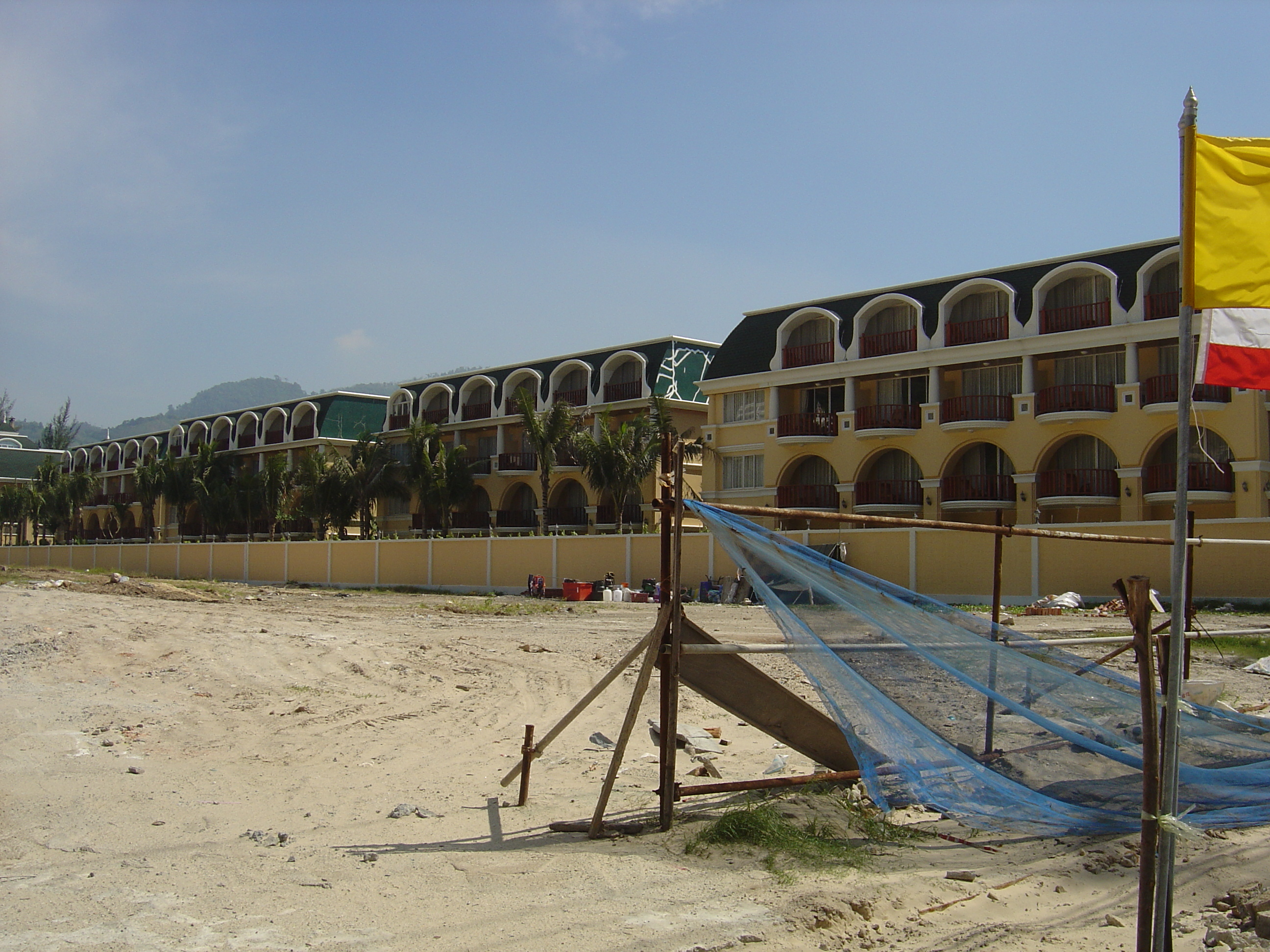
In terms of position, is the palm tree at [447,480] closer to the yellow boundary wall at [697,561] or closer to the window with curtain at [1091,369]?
the yellow boundary wall at [697,561]

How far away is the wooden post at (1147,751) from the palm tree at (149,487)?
207 ft

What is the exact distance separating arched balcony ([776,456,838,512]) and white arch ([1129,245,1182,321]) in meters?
10.8

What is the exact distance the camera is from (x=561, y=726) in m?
7.32

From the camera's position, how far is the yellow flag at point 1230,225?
4.56 m

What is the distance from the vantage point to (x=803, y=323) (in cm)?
3778

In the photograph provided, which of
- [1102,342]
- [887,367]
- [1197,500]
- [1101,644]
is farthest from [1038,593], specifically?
[1101,644]

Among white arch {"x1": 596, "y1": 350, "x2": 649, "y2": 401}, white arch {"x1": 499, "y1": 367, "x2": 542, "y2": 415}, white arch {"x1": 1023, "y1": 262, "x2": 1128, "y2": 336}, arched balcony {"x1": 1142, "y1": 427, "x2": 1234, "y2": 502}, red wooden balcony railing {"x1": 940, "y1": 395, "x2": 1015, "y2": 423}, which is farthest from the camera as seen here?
white arch {"x1": 499, "y1": 367, "x2": 542, "y2": 415}

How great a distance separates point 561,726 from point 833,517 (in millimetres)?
2440

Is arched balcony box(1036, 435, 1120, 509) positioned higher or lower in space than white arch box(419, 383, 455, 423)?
lower

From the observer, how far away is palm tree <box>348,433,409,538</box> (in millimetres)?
48531

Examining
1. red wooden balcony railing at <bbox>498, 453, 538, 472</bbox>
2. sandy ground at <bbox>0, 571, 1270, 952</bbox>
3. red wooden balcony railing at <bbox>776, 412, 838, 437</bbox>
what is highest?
red wooden balcony railing at <bbox>776, 412, 838, 437</bbox>

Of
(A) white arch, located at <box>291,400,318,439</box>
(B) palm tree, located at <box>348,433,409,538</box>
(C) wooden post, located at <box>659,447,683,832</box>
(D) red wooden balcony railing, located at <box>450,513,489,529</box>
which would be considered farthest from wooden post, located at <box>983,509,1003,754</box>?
(A) white arch, located at <box>291,400,318,439</box>

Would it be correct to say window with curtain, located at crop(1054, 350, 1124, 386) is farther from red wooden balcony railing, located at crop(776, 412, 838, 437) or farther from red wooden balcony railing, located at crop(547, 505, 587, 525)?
red wooden balcony railing, located at crop(547, 505, 587, 525)

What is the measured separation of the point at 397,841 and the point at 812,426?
3037cm
